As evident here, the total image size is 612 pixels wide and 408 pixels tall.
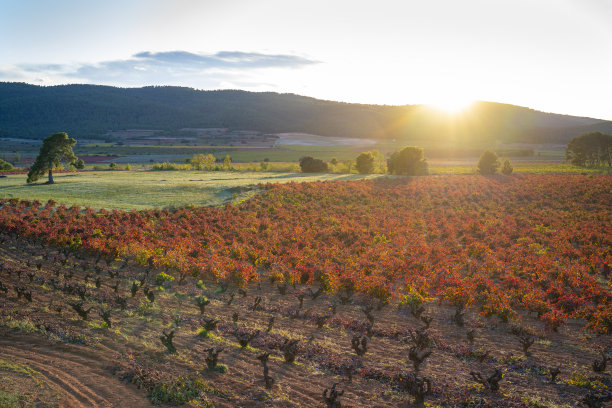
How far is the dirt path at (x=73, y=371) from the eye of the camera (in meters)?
7.90

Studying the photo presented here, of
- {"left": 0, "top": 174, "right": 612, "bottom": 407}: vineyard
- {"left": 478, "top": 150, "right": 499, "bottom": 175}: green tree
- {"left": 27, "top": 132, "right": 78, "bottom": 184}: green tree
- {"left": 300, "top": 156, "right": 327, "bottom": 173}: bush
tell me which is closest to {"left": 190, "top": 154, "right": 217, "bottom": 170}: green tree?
{"left": 300, "top": 156, "right": 327, "bottom": 173}: bush

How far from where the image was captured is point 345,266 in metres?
18.5

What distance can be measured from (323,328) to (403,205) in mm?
26043

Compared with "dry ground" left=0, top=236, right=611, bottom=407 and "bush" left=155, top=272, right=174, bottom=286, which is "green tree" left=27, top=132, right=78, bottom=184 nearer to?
"dry ground" left=0, top=236, right=611, bottom=407

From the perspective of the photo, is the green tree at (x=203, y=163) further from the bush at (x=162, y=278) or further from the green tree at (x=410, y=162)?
the bush at (x=162, y=278)

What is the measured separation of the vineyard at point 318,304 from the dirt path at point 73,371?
11.9 inches

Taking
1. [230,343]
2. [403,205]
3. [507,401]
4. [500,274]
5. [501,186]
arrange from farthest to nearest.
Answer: [501,186] < [403,205] < [500,274] < [230,343] < [507,401]

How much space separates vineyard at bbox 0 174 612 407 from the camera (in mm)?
9148

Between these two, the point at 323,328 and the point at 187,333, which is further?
the point at 323,328

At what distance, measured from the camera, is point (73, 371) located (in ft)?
28.9

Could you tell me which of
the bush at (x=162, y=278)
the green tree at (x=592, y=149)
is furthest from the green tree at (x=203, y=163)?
the green tree at (x=592, y=149)

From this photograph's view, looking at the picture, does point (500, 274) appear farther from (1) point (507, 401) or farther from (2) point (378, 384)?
(2) point (378, 384)

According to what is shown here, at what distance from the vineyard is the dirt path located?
30 centimetres

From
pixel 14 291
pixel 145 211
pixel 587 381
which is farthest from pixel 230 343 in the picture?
pixel 145 211
